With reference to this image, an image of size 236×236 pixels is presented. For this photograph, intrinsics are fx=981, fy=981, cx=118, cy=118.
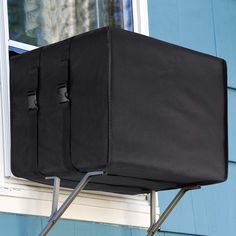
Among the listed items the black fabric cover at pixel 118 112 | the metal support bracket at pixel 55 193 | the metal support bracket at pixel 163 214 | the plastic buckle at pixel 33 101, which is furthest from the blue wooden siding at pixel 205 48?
the plastic buckle at pixel 33 101

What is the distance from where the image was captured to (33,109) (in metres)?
3.34

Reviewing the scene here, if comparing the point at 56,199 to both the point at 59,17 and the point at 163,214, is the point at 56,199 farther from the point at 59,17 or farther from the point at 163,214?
the point at 59,17


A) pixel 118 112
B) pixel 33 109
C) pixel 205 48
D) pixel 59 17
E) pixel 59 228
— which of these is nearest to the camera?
pixel 118 112

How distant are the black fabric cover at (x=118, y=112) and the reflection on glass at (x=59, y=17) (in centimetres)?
24

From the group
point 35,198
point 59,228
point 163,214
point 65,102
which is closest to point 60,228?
point 59,228

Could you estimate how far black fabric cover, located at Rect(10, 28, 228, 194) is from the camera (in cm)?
312

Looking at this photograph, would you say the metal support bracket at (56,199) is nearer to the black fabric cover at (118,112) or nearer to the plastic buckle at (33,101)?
the black fabric cover at (118,112)

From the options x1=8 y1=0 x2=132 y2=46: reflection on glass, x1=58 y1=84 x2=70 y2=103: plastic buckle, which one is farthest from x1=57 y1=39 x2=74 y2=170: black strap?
x1=8 y1=0 x2=132 y2=46: reflection on glass

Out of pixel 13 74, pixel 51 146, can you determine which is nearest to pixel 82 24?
pixel 13 74

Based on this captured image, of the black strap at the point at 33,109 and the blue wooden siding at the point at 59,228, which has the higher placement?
the black strap at the point at 33,109

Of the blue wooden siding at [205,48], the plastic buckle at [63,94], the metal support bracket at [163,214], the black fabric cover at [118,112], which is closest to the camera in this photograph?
the black fabric cover at [118,112]

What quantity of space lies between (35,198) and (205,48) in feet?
4.06

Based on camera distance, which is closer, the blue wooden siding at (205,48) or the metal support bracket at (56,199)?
the metal support bracket at (56,199)

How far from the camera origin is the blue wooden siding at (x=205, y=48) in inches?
157
